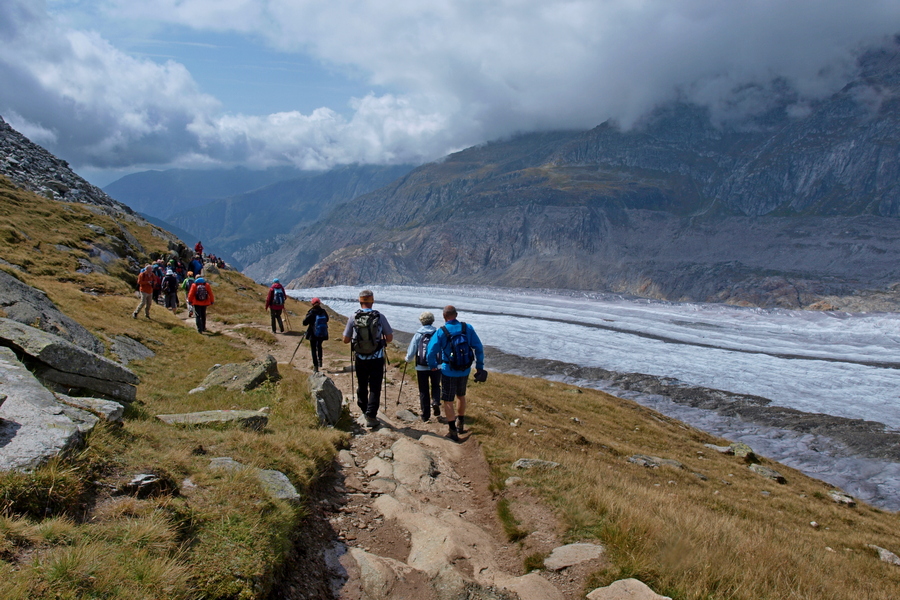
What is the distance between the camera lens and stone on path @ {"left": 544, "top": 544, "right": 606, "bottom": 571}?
613cm

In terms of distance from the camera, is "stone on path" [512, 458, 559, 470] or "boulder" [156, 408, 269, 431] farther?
"stone on path" [512, 458, 559, 470]

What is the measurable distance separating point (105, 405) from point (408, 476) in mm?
4960

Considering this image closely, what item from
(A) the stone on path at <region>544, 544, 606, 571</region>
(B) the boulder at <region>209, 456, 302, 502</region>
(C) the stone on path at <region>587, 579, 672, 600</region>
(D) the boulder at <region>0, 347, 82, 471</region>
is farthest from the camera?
(B) the boulder at <region>209, 456, 302, 502</region>

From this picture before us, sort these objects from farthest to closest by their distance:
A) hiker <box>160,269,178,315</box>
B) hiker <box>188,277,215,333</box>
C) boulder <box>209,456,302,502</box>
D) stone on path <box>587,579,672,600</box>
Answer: hiker <box>160,269,178,315</box>, hiker <box>188,277,215,333</box>, boulder <box>209,456,302,502</box>, stone on path <box>587,579,672,600</box>

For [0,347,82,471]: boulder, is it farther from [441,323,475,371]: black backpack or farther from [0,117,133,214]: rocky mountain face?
[0,117,133,214]: rocky mountain face

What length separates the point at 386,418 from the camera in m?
13.0

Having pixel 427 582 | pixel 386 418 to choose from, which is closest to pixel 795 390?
pixel 386 418

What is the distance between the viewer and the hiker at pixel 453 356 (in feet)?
37.8

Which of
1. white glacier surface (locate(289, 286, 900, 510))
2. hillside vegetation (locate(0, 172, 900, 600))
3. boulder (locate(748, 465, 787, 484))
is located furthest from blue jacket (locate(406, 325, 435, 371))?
white glacier surface (locate(289, 286, 900, 510))

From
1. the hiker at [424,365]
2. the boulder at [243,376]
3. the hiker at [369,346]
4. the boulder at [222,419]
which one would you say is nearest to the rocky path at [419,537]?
the hiker at [369,346]

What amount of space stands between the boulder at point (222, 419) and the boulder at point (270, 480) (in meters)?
1.94

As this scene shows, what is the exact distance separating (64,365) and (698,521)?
35.1ft

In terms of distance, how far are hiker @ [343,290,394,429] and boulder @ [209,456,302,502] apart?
4122 millimetres

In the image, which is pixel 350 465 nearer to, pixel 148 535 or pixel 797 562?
pixel 148 535
